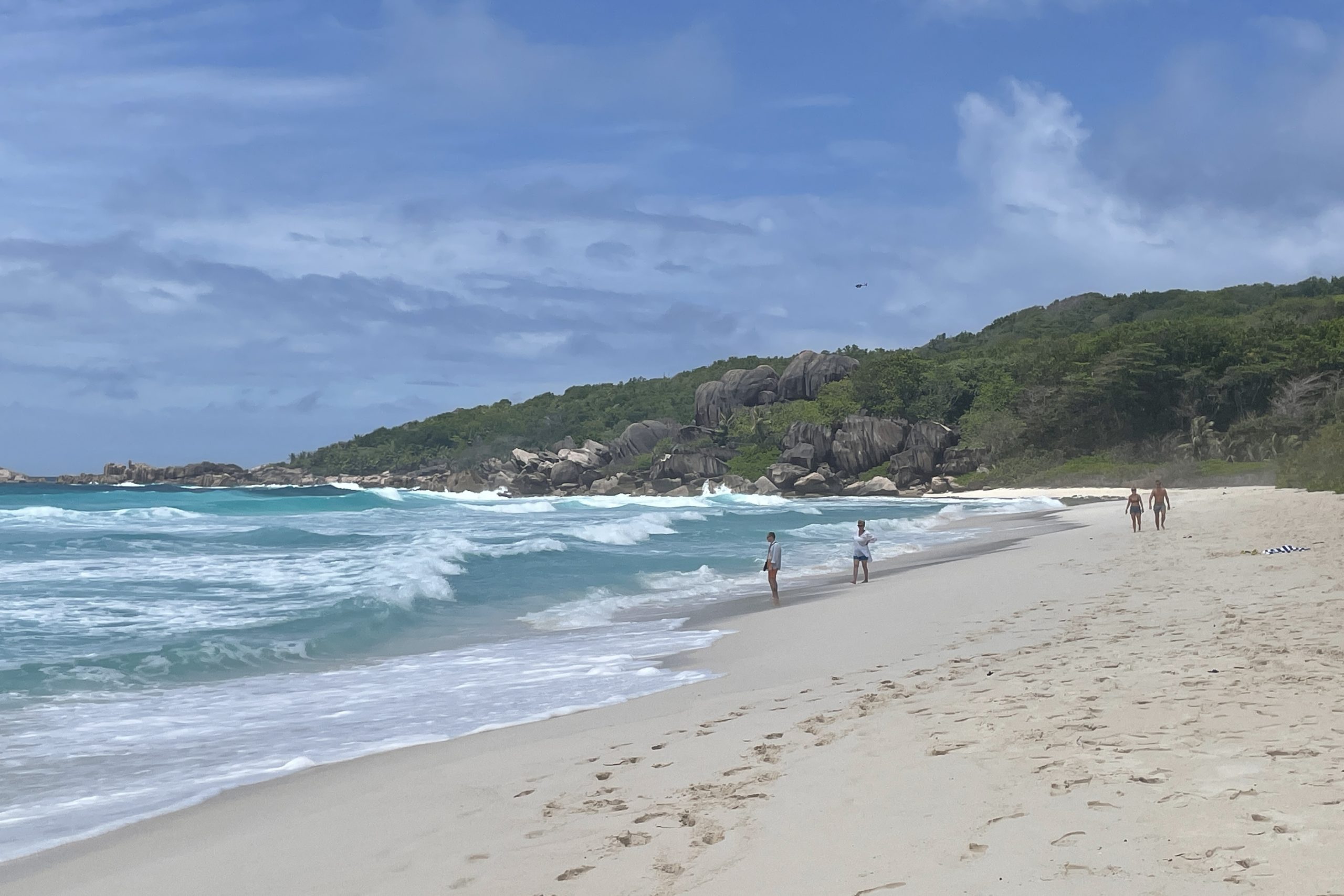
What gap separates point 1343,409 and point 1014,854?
189ft

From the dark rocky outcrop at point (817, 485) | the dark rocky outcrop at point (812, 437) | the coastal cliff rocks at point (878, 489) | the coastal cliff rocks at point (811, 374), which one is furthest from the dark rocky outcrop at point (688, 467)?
the coastal cliff rocks at point (878, 489)

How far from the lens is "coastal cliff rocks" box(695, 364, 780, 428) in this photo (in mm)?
91562

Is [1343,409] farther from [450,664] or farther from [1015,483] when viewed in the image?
[450,664]

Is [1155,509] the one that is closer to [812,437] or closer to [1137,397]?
[1137,397]

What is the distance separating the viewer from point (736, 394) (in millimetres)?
92500

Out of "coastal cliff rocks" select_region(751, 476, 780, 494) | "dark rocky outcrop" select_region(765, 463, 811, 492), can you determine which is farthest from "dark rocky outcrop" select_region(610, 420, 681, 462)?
"dark rocky outcrop" select_region(765, 463, 811, 492)

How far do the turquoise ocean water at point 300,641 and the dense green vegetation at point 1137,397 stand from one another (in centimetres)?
2261

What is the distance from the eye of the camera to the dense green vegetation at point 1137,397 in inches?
2181

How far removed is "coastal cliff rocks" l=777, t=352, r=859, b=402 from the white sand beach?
80.3 m

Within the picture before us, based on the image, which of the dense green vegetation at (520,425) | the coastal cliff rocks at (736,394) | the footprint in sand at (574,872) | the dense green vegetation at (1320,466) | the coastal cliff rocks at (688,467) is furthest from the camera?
the dense green vegetation at (520,425)

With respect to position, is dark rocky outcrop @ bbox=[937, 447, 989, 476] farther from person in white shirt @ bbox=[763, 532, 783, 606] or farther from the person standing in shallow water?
person in white shirt @ bbox=[763, 532, 783, 606]

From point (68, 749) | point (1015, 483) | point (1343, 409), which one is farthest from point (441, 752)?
point (1015, 483)

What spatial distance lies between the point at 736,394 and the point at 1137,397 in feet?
122

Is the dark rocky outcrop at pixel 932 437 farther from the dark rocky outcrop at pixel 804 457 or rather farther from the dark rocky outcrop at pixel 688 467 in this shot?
the dark rocky outcrop at pixel 688 467
